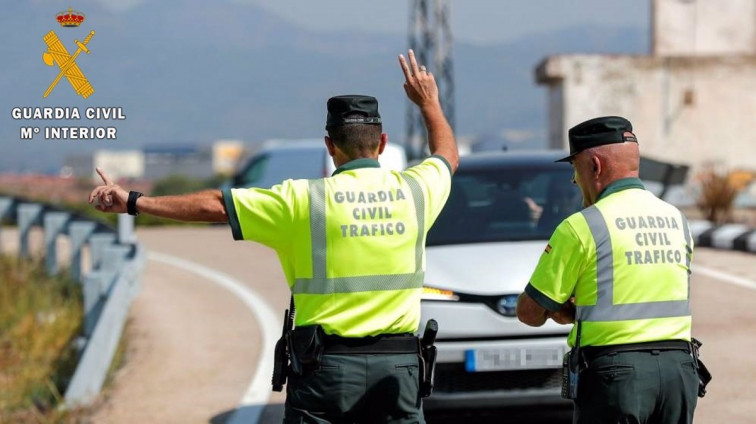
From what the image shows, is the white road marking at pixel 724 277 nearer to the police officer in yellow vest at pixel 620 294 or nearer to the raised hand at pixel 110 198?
the police officer in yellow vest at pixel 620 294

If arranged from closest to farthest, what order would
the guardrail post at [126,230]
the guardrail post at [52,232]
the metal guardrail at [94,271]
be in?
the metal guardrail at [94,271] → the guardrail post at [126,230] → the guardrail post at [52,232]

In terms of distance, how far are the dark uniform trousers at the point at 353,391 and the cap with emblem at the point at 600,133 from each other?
3.28 ft

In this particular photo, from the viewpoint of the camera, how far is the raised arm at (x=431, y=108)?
500 cm

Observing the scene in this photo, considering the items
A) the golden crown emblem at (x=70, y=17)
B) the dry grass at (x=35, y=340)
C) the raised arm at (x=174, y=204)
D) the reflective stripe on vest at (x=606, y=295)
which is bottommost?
the dry grass at (x=35, y=340)

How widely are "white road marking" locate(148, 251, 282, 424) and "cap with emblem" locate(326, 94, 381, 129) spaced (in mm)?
4045

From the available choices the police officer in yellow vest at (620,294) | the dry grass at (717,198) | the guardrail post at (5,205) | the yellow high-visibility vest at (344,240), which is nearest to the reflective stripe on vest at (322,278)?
the yellow high-visibility vest at (344,240)

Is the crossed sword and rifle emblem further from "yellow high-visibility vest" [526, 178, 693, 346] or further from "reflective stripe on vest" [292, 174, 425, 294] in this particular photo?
"yellow high-visibility vest" [526, 178, 693, 346]

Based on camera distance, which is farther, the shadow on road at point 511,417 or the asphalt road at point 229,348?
the asphalt road at point 229,348

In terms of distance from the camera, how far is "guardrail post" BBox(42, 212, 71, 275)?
51.7 feet

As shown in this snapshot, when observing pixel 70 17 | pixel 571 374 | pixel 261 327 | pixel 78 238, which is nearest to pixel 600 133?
pixel 571 374

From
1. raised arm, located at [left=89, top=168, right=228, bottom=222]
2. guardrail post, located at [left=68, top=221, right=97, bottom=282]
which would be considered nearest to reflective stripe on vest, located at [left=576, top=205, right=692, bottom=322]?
raised arm, located at [left=89, top=168, right=228, bottom=222]

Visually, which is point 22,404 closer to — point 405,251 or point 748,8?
point 405,251

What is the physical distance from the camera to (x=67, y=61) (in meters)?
7.94

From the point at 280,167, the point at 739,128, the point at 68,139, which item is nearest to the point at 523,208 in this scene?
the point at 68,139
